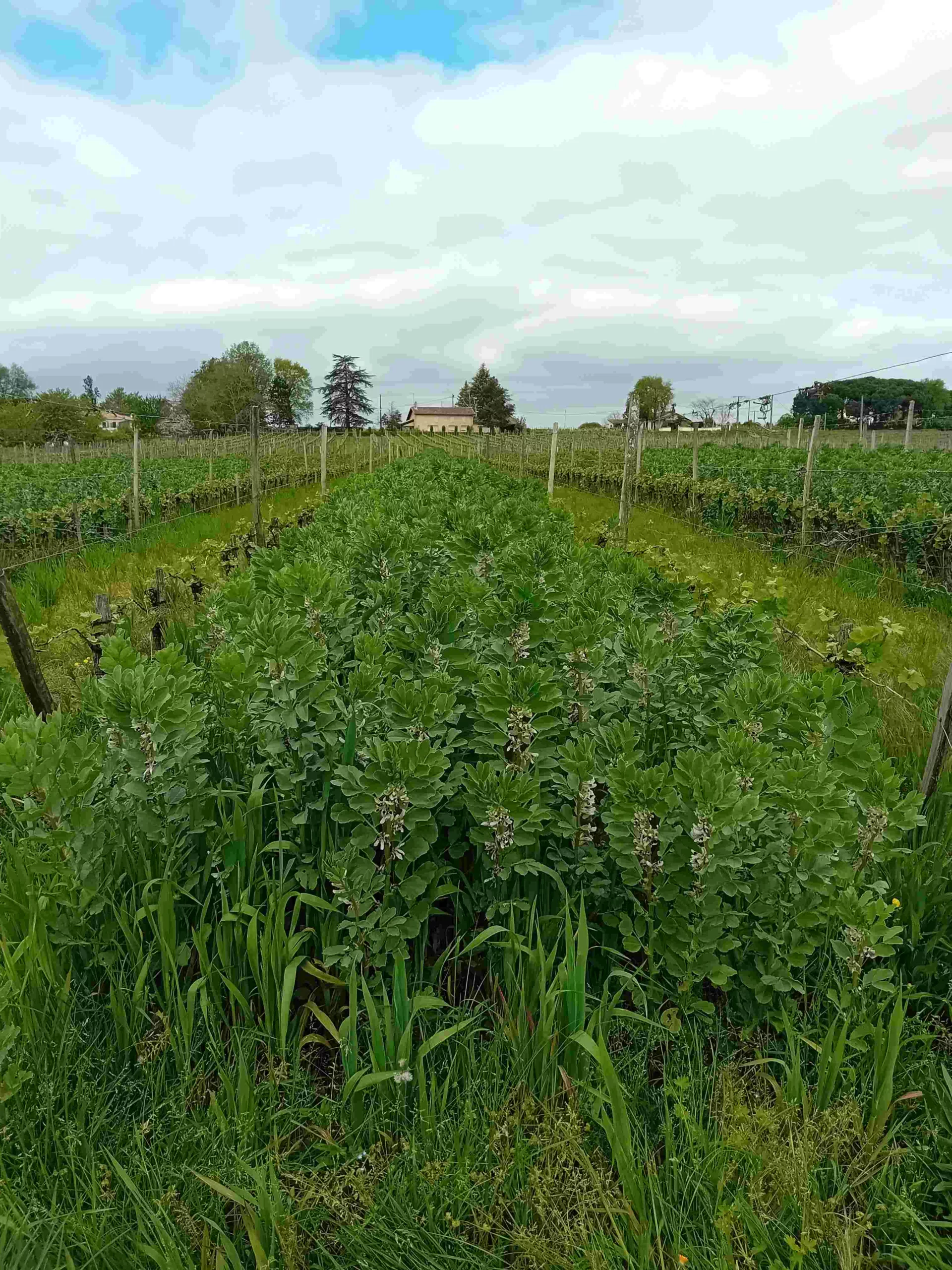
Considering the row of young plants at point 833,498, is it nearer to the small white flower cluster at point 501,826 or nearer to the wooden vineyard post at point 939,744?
the wooden vineyard post at point 939,744

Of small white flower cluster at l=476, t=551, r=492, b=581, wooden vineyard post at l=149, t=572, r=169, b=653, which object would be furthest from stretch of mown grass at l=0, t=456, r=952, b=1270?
wooden vineyard post at l=149, t=572, r=169, b=653

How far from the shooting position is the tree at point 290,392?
112m

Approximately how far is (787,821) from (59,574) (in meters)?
8.98

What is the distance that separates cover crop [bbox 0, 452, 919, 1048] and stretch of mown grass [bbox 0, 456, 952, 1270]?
1 cm

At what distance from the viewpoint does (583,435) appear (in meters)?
50.4

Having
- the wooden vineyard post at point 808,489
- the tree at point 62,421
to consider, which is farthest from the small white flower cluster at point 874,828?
the tree at point 62,421

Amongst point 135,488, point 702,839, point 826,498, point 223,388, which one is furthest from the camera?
point 223,388

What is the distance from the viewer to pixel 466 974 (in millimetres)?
2453

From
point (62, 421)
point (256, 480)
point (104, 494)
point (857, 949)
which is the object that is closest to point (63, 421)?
point (62, 421)

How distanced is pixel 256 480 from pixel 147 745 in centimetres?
793

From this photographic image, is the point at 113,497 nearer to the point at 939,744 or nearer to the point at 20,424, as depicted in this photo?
the point at 939,744

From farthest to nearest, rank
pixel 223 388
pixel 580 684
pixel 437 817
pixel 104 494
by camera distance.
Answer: pixel 223 388 → pixel 104 494 → pixel 580 684 → pixel 437 817

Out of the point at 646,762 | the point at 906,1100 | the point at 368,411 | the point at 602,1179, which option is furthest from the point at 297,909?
the point at 368,411

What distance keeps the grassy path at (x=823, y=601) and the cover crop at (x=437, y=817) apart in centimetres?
180
